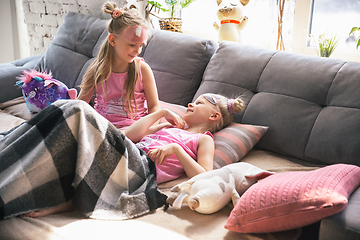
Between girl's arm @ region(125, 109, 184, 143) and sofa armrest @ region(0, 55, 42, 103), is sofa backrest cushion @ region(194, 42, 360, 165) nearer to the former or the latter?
girl's arm @ region(125, 109, 184, 143)

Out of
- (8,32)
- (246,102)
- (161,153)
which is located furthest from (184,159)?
(8,32)

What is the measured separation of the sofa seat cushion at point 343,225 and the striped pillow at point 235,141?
0.62m

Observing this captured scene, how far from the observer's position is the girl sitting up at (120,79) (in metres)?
1.67

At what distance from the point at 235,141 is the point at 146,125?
43cm

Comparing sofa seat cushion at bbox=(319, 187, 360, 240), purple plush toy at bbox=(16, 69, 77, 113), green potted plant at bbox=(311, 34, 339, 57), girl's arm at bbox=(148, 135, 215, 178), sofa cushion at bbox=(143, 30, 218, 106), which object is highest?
green potted plant at bbox=(311, 34, 339, 57)

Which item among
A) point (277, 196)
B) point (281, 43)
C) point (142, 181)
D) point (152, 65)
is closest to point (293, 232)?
point (277, 196)

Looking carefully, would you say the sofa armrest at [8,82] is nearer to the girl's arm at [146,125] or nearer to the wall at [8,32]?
the girl's arm at [146,125]

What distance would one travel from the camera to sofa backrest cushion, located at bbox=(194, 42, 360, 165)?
135cm

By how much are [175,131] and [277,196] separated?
0.68 metres

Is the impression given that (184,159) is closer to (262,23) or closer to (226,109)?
(226,109)

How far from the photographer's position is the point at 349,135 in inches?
51.6

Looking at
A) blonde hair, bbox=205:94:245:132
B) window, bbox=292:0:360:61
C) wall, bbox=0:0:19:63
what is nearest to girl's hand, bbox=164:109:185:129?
blonde hair, bbox=205:94:245:132

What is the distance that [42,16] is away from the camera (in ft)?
10.2

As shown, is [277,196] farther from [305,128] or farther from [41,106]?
[41,106]
